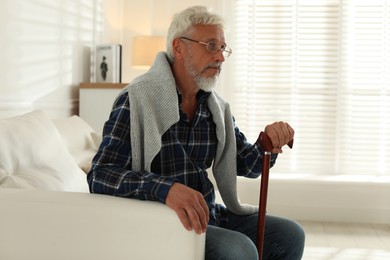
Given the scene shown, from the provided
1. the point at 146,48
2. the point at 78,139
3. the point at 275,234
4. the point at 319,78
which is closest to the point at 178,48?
the point at 275,234

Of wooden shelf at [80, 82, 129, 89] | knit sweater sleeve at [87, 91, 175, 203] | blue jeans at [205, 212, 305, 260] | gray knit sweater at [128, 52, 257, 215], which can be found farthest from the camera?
wooden shelf at [80, 82, 129, 89]

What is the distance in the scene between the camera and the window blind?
16.9 feet

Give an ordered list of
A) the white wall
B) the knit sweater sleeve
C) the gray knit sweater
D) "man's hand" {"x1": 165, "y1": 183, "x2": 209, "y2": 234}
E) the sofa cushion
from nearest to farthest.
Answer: "man's hand" {"x1": 165, "y1": 183, "x2": 209, "y2": 234} < the knit sweater sleeve < the gray knit sweater < the sofa cushion < the white wall

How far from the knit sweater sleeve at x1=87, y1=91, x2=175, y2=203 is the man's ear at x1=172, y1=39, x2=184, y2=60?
267 millimetres

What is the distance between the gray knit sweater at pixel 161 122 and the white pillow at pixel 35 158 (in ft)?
1.41

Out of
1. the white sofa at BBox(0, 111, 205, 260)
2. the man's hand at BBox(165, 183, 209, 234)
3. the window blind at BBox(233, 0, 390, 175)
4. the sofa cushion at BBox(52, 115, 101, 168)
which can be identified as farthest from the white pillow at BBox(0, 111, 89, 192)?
the window blind at BBox(233, 0, 390, 175)

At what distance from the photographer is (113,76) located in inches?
178

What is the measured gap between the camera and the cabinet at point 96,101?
4270 mm

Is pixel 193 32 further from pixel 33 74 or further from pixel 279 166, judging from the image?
pixel 279 166

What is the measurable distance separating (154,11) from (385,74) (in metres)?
1.97

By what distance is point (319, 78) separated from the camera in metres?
5.21

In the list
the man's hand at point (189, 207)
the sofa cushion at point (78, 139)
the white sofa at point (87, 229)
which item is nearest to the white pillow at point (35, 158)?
the white sofa at point (87, 229)

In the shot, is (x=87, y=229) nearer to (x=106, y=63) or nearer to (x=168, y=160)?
(x=168, y=160)

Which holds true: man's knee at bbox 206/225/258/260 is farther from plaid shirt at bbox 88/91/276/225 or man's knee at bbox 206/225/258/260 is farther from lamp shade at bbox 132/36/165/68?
lamp shade at bbox 132/36/165/68
